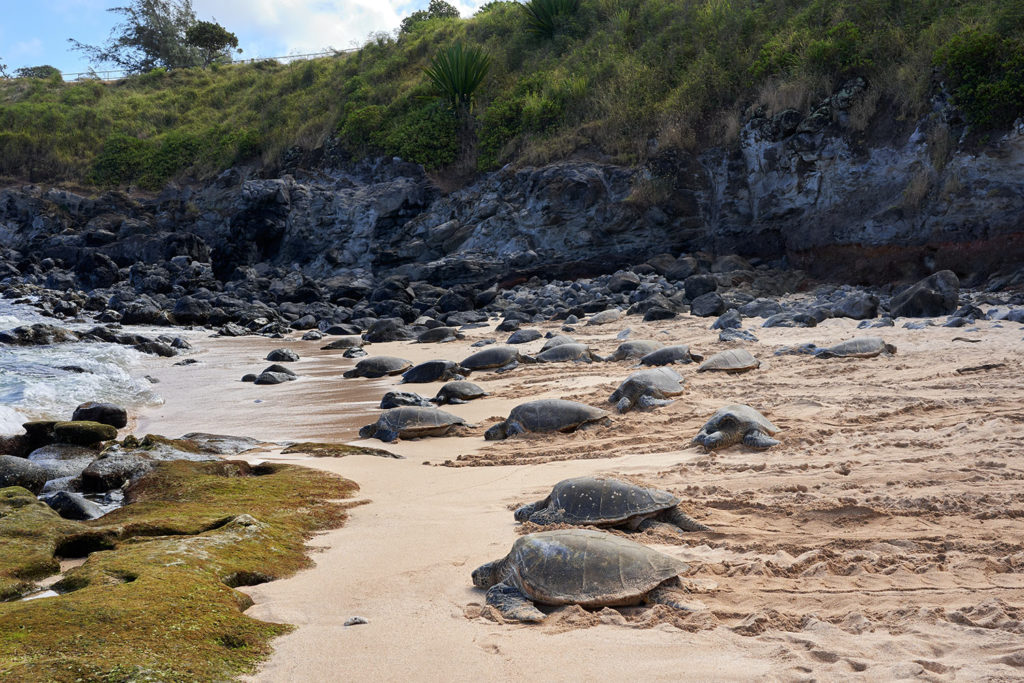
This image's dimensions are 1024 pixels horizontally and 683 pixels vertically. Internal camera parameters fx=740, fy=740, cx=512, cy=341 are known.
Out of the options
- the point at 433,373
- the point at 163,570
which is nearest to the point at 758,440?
the point at 163,570

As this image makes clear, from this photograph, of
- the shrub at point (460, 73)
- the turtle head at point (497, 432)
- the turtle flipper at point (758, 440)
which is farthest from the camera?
the shrub at point (460, 73)

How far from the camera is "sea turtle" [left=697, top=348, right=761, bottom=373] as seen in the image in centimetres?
725

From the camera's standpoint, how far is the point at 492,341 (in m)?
11.5

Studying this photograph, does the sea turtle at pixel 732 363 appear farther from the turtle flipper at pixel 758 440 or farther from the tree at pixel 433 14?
the tree at pixel 433 14

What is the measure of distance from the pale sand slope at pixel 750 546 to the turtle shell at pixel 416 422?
0.42 ft

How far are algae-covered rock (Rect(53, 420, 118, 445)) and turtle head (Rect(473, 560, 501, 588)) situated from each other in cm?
414

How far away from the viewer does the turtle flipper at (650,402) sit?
6.08 meters

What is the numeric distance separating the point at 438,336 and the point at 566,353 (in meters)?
4.24

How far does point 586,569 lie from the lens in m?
2.77

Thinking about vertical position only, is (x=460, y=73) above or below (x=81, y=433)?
above

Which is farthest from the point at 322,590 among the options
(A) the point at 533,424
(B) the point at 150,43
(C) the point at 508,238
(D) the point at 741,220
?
(B) the point at 150,43

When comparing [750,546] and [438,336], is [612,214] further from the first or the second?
[750,546]

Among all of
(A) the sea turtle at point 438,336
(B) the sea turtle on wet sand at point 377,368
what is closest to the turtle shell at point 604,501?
(B) the sea turtle on wet sand at point 377,368

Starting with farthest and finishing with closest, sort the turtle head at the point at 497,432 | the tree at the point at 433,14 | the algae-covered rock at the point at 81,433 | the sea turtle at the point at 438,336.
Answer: the tree at the point at 433,14
the sea turtle at the point at 438,336
the turtle head at the point at 497,432
the algae-covered rock at the point at 81,433
